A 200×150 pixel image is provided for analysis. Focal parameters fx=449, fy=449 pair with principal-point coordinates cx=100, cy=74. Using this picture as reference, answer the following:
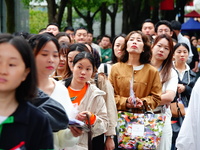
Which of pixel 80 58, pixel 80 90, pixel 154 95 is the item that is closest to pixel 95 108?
pixel 80 90

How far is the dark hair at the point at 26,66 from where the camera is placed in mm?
2582

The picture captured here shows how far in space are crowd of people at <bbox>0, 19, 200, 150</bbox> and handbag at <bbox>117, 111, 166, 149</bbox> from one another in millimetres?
151

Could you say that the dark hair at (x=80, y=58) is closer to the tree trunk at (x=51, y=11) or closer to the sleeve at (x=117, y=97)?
the sleeve at (x=117, y=97)

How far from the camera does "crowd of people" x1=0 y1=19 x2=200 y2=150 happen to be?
2570 millimetres

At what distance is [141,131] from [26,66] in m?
3.10

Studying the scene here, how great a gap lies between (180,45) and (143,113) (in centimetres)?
213

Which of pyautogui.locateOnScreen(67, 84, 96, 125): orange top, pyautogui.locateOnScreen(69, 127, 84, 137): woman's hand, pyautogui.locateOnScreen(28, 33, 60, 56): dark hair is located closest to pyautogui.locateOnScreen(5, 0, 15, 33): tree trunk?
pyautogui.locateOnScreen(67, 84, 96, 125): orange top

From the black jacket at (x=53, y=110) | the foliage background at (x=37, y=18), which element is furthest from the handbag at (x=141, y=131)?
the foliage background at (x=37, y=18)

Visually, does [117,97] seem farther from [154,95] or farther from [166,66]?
[166,66]

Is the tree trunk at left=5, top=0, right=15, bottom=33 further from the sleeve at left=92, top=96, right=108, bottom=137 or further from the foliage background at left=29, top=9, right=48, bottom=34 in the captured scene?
the foliage background at left=29, top=9, right=48, bottom=34

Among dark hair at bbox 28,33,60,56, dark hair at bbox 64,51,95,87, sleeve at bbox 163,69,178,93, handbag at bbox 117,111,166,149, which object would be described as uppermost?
dark hair at bbox 28,33,60,56

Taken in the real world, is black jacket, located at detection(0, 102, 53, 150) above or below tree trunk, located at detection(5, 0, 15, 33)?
below

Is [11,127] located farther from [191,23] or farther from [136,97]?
[191,23]

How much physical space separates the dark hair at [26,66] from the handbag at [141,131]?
2.96 meters
